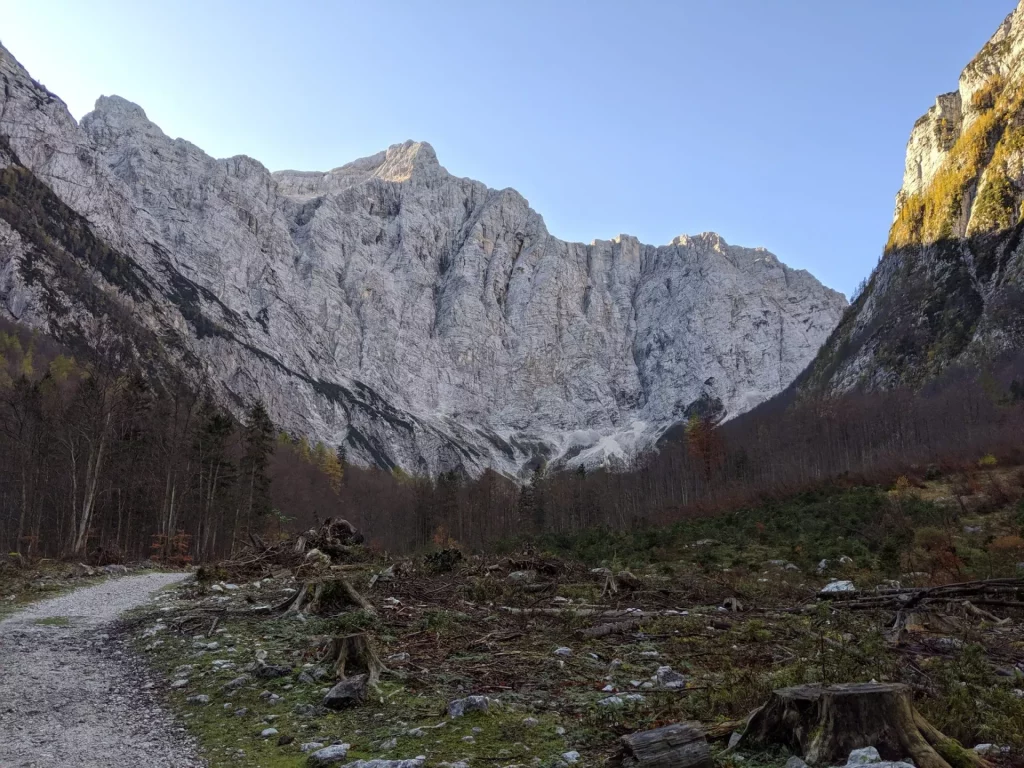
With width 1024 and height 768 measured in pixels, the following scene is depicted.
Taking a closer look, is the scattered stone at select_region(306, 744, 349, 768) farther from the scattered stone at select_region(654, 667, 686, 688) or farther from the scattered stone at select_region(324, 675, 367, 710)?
the scattered stone at select_region(654, 667, 686, 688)

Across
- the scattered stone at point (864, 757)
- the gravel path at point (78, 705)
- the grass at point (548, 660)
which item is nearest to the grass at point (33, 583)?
the grass at point (548, 660)

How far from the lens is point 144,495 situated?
132 ft

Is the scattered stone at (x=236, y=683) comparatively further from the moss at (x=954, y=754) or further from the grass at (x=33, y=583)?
the grass at (x=33, y=583)

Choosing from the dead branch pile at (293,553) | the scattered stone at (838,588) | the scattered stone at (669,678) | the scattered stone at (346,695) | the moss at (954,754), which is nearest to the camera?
the moss at (954,754)

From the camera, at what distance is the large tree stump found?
3689 millimetres

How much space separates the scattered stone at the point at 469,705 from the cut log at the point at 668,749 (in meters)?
2.14

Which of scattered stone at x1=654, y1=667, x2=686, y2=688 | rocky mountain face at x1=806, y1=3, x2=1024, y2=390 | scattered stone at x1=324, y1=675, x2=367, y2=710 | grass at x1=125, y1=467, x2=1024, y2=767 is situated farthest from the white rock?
rocky mountain face at x1=806, y1=3, x2=1024, y2=390

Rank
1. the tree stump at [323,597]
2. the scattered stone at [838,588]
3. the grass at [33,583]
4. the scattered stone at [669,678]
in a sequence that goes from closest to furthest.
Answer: the scattered stone at [669,678]
the tree stump at [323,597]
the scattered stone at [838,588]
the grass at [33,583]

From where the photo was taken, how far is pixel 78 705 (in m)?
6.87

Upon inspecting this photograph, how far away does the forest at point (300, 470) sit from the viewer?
1353 inches

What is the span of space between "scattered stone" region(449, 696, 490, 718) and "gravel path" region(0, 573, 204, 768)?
7.58 ft

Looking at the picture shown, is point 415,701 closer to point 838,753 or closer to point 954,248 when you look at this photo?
point 838,753

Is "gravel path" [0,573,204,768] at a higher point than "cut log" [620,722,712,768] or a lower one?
lower

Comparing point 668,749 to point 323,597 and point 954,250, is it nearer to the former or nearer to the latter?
point 323,597
